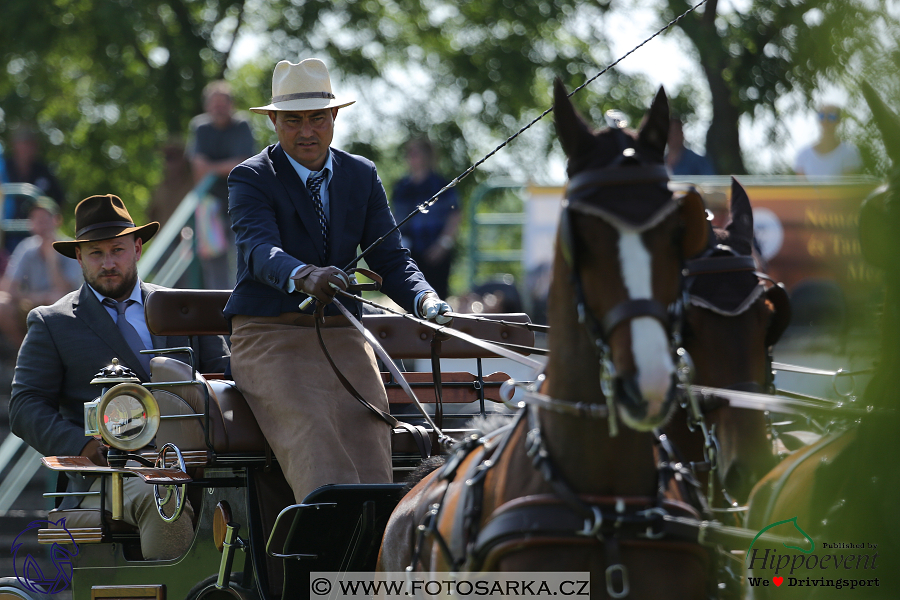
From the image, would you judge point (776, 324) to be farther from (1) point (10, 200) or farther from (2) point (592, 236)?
(1) point (10, 200)

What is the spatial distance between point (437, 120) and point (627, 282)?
12.7 metres

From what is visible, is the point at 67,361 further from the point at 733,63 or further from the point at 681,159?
the point at 733,63

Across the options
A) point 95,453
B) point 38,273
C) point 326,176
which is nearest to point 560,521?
point 326,176

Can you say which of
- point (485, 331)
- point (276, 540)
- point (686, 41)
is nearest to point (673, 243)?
point (276, 540)

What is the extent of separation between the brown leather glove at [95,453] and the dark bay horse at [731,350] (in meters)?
2.84

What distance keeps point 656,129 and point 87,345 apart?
355 centimetres

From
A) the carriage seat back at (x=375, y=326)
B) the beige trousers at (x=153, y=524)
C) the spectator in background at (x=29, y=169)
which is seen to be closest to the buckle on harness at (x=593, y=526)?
the carriage seat back at (x=375, y=326)

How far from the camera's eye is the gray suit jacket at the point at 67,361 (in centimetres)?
530

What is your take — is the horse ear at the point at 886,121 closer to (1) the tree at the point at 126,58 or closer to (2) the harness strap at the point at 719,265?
(2) the harness strap at the point at 719,265

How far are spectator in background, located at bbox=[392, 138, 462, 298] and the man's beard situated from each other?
4.33 m

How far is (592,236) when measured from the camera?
8.59 ft

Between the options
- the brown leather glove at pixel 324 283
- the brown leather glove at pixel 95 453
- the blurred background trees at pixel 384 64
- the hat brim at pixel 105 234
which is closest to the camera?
the brown leather glove at pixel 324 283

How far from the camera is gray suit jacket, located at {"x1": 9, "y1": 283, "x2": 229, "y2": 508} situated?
5297 mm

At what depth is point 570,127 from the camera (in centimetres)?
276
